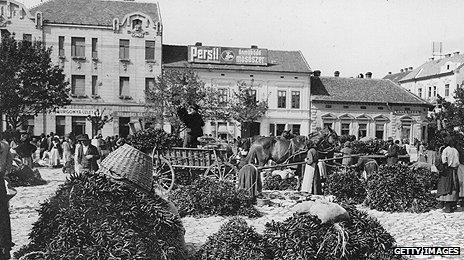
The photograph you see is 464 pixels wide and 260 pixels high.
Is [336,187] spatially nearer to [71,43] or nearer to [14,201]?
[14,201]

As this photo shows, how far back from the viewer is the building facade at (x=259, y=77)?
41.0 metres

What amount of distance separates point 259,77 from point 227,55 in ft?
11.0

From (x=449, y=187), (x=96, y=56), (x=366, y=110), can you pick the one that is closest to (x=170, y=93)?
(x=96, y=56)

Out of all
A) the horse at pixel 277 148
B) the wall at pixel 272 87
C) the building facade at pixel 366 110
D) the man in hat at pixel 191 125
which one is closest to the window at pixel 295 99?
the wall at pixel 272 87

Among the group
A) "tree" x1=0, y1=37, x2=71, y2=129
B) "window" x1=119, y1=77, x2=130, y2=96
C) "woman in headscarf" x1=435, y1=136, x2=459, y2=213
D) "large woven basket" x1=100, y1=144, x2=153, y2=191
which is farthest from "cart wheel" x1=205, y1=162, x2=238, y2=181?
"window" x1=119, y1=77, x2=130, y2=96

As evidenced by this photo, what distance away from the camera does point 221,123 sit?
40844 mm

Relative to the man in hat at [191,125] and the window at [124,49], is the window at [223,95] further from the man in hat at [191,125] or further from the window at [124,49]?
the man in hat at [191,125]

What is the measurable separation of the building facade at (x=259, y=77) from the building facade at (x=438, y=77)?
671 inches

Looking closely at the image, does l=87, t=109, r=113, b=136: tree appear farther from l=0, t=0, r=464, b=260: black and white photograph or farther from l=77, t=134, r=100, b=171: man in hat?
l=77, t=134, r=100, b=171: man in hat

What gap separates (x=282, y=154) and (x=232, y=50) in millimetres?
27359

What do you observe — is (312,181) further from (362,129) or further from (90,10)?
(362,129)

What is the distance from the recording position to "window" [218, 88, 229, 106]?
1529 inches

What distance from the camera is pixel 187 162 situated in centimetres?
1248

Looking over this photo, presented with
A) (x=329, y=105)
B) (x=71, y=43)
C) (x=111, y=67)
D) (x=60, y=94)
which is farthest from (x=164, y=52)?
(x=329, y=105)
